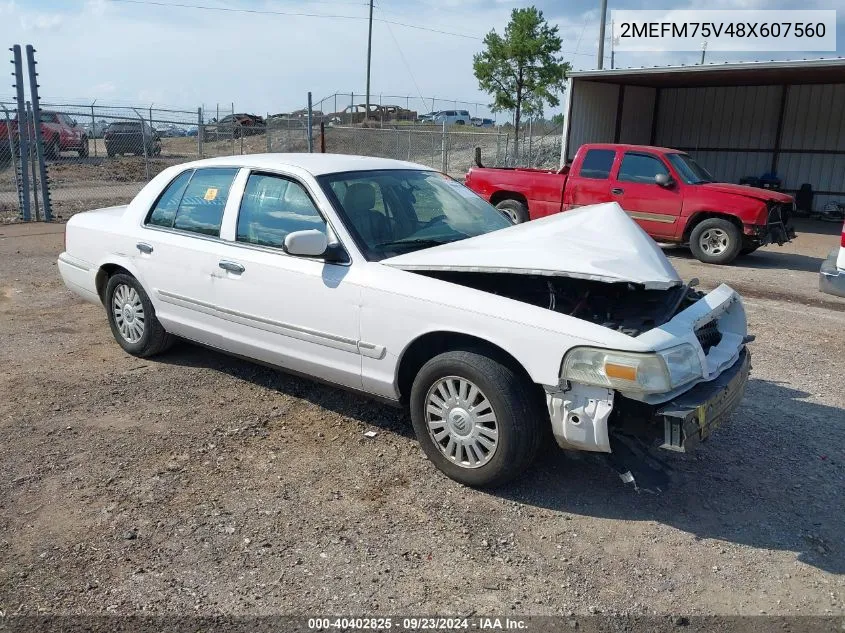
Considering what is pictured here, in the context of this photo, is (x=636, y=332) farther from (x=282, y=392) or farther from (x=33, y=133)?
(x=33, y=133)

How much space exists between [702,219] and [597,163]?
1.79m

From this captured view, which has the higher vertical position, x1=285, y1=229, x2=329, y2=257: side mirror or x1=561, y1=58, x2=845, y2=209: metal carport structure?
x1=561, y1=58, x2=845, y2=209: metal carport structure

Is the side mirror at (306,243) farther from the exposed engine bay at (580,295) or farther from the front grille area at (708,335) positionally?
the front grille area at (708,335)

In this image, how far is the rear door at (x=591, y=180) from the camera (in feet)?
37.5

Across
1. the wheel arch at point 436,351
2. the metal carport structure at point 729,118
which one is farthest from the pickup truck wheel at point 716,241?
the wheel arch at point 436,351

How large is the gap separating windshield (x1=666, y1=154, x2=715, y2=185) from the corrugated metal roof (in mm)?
5049

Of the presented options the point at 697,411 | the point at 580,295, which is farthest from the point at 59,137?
the point at 697,411

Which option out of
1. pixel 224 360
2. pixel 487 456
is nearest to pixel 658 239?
pixel 224 360

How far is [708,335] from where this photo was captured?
402 centimetres

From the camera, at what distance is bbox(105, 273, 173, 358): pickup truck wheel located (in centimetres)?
552

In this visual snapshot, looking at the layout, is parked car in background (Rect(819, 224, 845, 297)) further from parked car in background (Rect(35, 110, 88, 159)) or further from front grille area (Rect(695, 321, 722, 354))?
parked car in background (Rect(35, 110, 88, 159))

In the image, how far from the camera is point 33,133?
45.1 ft

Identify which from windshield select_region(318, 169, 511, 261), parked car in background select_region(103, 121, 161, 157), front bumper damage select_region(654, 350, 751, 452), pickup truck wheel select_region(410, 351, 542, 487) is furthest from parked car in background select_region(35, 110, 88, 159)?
front bumper damage select_region(654, 350, 751, 452)

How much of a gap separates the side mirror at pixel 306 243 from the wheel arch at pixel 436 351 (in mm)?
740
